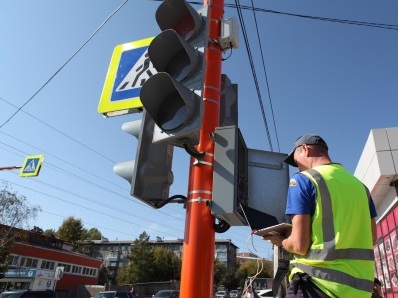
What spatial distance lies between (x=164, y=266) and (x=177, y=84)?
5883 cm

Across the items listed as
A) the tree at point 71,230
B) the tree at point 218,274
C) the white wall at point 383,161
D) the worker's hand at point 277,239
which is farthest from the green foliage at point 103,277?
the worker's hand at point 277,239

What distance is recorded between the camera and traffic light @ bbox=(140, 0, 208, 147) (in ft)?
8.87

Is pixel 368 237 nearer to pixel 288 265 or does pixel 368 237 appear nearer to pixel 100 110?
pixel 288 265

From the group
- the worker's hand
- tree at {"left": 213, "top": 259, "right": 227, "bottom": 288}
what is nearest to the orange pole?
the worker's hand

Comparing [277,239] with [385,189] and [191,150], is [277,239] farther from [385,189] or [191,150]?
[385,189]

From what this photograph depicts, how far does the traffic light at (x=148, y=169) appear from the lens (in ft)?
9.66

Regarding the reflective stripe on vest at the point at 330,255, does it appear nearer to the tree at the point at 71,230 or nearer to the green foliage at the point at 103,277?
the green foliage at the point at 103,277

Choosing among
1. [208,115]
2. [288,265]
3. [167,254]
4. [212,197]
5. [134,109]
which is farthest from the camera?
[167,254]

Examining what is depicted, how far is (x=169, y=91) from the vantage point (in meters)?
2.81

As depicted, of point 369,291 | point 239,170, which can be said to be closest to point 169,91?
point 239,170

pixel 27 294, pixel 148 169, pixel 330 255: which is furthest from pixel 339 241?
pixel 27 294

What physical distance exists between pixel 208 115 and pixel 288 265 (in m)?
1.61

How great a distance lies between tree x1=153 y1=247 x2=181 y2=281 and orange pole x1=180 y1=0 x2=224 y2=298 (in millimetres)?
56843

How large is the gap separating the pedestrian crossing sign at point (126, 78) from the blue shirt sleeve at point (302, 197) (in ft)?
7.16
